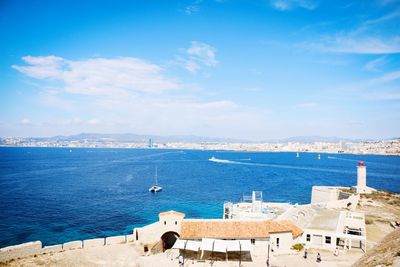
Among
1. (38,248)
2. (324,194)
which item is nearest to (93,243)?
(38,248)

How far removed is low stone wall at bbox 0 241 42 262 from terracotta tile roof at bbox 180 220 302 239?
11280 millimetres

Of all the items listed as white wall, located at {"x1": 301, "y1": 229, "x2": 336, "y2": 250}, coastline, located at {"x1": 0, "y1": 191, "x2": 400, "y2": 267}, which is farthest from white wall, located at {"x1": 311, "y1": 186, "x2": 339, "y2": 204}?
white wall, located at {"x1": 301, "y1": 229, "x2": 336, "y2": 250}

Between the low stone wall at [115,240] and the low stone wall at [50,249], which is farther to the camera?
the low stone wall at [115,240]

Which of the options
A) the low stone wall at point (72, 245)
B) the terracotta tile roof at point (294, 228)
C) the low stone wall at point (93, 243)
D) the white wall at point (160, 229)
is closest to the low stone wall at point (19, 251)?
the low stone wall at point (72, 245)

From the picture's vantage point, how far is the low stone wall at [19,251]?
2278 cm

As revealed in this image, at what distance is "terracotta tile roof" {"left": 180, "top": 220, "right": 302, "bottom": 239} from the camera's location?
2596 cm

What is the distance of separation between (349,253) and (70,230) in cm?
3489

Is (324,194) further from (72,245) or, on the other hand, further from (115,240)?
(72,245)

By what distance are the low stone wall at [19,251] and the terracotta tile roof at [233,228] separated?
11.3m

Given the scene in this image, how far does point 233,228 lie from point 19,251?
16679 millimetres

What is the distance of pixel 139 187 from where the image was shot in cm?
8206

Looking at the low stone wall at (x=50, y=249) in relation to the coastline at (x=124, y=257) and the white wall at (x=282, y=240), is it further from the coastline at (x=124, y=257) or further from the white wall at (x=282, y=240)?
the white wall at (x=282, y=240)

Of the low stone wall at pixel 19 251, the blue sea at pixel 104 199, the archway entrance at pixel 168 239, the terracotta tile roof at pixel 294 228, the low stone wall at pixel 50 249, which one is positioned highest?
the terracotta tile roof at pixel 294 228

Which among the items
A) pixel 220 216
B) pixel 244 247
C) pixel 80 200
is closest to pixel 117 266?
pixel 244 247
